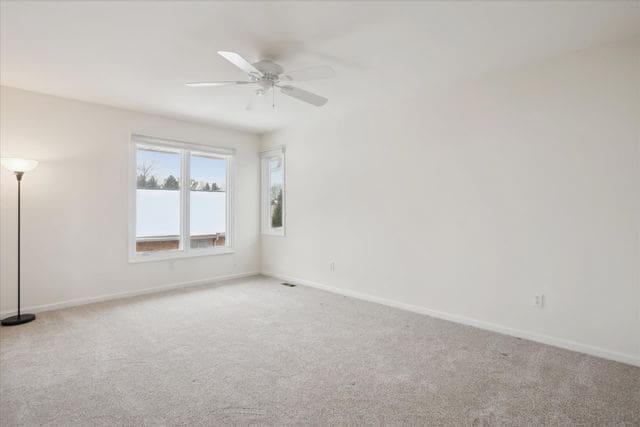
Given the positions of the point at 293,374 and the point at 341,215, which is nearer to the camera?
the point at 293,374

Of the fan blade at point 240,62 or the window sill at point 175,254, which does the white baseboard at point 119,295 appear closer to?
the window sill at point 175,254

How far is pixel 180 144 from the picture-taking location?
199 inches

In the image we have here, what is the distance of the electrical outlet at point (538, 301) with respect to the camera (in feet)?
10.1

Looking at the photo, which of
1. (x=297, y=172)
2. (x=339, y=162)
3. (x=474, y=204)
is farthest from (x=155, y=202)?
(x=474, y=204)

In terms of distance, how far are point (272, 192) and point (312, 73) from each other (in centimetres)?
353

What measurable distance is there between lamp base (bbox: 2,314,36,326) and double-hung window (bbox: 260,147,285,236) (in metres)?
3.27

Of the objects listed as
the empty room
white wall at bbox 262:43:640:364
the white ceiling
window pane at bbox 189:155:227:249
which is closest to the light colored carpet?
the empty room

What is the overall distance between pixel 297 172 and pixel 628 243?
13.1 feet

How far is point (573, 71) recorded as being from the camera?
2896 millimetres

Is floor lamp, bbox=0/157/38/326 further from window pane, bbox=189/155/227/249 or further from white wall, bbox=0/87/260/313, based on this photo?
window pane, bbox=189/155/227/249

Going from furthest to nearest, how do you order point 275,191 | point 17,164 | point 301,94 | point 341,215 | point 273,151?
1. point 275,191
2. point 273,151
3. point 341,215
4. point 17,164
5. point 301,94

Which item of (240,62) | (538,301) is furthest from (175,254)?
(538,301)

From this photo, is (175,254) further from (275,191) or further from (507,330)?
(507,330)

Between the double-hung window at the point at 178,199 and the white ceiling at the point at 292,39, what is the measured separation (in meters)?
1.36
